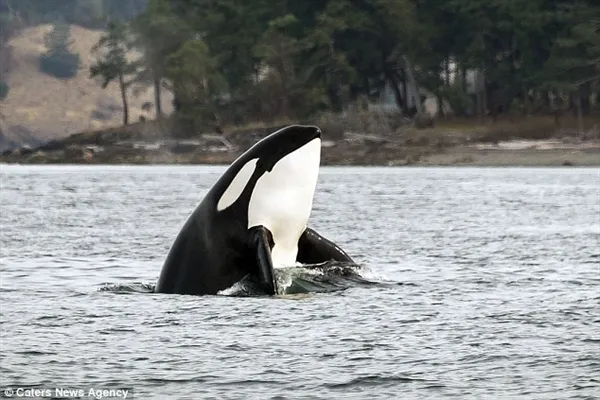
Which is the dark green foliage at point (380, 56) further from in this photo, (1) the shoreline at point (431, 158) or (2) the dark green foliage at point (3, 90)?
(2) the dark green foliage at point (3, 90)

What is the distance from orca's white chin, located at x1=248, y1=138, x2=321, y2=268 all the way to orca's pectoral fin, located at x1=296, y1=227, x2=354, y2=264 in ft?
1.22

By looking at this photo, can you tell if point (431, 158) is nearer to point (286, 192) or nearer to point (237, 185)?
point (286, 192)

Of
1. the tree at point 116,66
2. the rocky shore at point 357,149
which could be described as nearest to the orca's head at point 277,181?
the rocky shore at point 357,149

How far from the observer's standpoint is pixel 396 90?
3834 inches

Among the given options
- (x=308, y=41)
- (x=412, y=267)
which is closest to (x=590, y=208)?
(x=412, y=267)

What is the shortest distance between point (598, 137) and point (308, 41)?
21.9 metres

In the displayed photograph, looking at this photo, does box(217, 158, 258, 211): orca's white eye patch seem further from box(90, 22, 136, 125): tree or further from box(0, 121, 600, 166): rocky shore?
box(90, 22, 136, 125): tree

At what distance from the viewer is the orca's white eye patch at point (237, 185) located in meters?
14.9

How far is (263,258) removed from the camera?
47.1 ft

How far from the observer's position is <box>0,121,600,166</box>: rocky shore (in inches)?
3098

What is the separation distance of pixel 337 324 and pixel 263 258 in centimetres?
123

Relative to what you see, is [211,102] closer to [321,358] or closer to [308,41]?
[308,41]

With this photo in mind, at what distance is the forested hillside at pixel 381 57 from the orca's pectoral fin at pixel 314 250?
6654cm

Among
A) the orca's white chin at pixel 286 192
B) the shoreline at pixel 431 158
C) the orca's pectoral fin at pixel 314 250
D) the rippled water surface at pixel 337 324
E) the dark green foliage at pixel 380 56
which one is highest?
the dark green foliage at pixel 380 56
